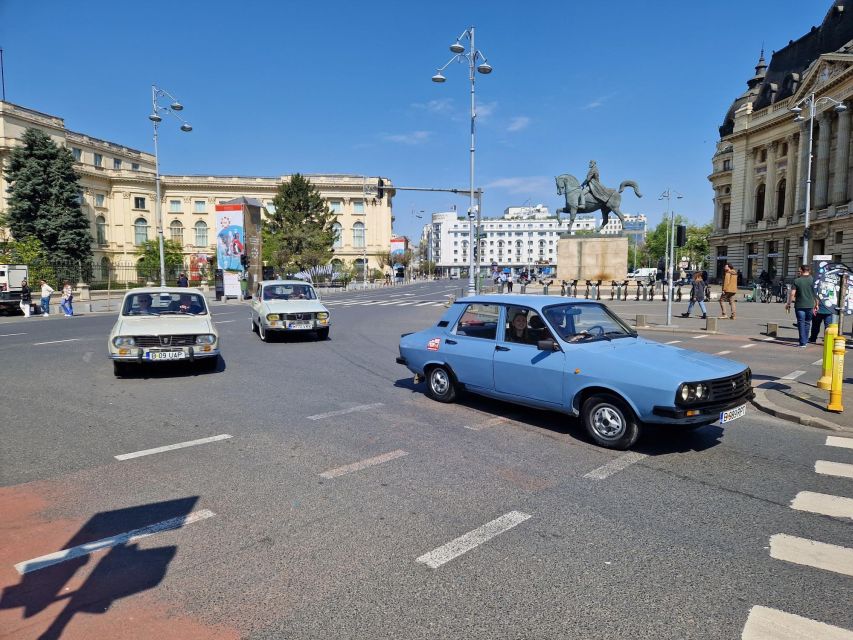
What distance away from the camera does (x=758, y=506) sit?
4.42 meters

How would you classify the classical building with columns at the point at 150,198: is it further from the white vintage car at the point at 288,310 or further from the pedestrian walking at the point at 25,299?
the white vintage car at the point at 288,310

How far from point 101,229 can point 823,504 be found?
8253 centimetres

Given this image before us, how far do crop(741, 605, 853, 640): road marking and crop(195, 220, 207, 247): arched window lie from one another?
88151 mm

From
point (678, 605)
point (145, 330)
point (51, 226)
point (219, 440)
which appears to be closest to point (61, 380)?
point (145, 330)

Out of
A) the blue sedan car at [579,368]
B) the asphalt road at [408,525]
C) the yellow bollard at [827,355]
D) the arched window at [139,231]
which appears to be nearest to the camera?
the asphalt road at [408,525]

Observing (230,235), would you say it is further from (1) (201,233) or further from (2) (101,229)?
(1) (201,233)

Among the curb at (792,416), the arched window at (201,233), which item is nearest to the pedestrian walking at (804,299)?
the curb at (792,416)

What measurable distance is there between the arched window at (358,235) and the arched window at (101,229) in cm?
3439

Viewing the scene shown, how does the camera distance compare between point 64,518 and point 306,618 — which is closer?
point 306,618

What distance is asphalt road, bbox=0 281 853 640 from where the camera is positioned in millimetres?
2988

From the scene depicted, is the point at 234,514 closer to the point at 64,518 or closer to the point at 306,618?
the point at 64,518

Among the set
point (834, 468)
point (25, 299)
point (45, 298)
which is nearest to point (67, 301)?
point (45, 298)

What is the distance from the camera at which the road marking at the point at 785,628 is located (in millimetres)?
2801

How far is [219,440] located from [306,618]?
11.9ft
